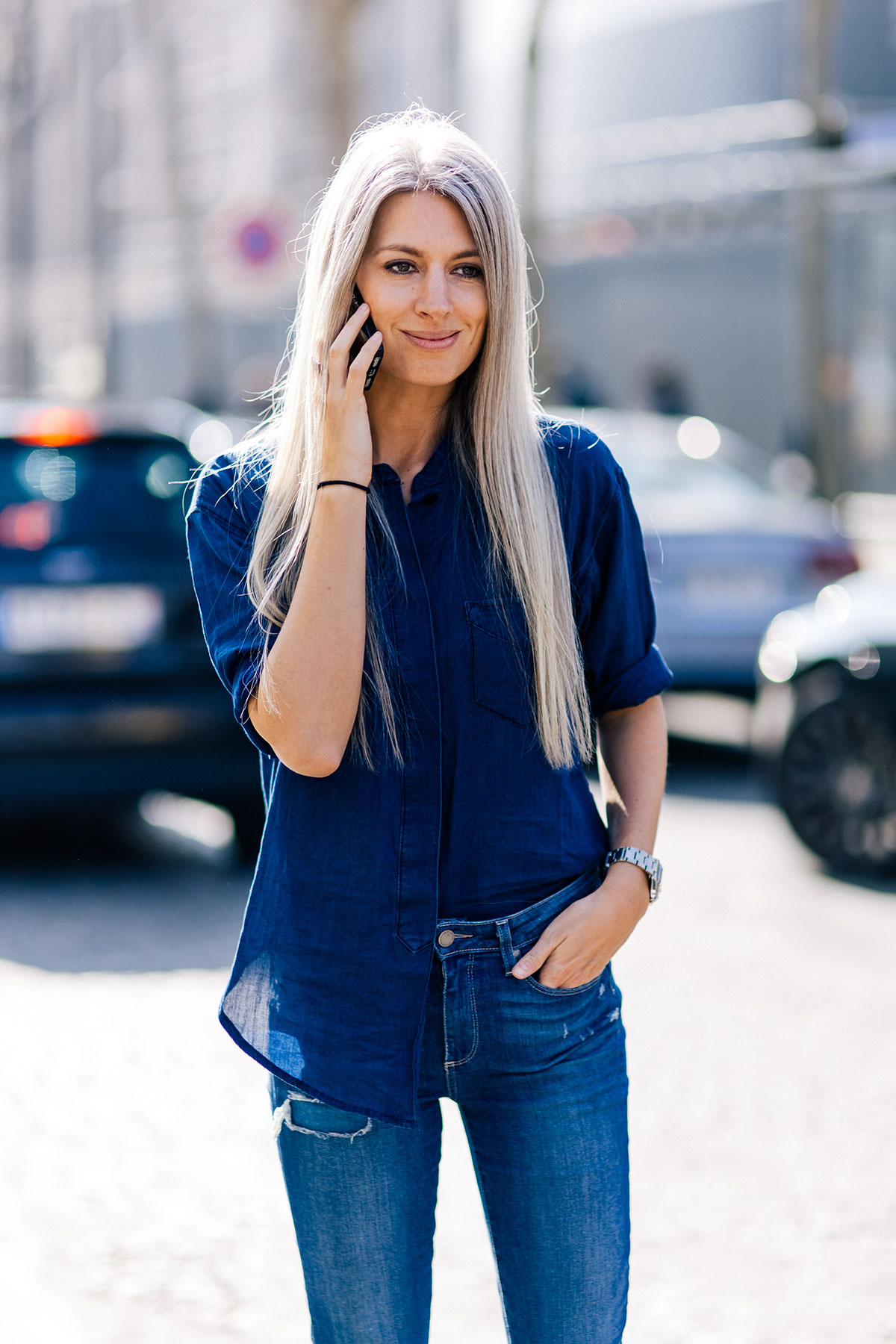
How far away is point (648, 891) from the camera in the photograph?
7.11 ft

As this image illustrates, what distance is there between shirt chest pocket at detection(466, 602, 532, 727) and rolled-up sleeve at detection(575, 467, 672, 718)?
0.47 feet

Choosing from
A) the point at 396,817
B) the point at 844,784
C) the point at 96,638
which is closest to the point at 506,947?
the point at 396,817

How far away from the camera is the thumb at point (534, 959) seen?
78.4 inches

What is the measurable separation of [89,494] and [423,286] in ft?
15.0

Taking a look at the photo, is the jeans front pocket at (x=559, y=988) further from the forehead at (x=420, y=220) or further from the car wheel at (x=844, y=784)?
the car wheel at (x=844, y=784)

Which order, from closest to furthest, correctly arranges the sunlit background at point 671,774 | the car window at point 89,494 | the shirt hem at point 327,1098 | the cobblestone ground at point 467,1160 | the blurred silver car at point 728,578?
the shirt hem at point 327,1098, the cobblestone ground at point 467,1160, the sunlit background at point 671,774, the car window at point 89,494, the blurred silver car at point 728,578

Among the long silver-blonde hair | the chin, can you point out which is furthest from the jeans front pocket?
the chin

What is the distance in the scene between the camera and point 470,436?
2117 mm

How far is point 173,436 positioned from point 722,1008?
9.72 feet

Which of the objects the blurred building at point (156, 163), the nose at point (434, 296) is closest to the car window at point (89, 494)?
the nose at point (434, 296)

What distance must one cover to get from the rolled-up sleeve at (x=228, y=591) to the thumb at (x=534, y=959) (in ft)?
1.23

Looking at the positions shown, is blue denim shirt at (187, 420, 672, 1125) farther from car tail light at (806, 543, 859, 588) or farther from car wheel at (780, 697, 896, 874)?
car tail light at (806, 543, 859, 588)

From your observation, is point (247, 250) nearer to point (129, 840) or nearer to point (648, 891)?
point (129, 840)

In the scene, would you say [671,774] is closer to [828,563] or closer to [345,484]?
[828,563]
